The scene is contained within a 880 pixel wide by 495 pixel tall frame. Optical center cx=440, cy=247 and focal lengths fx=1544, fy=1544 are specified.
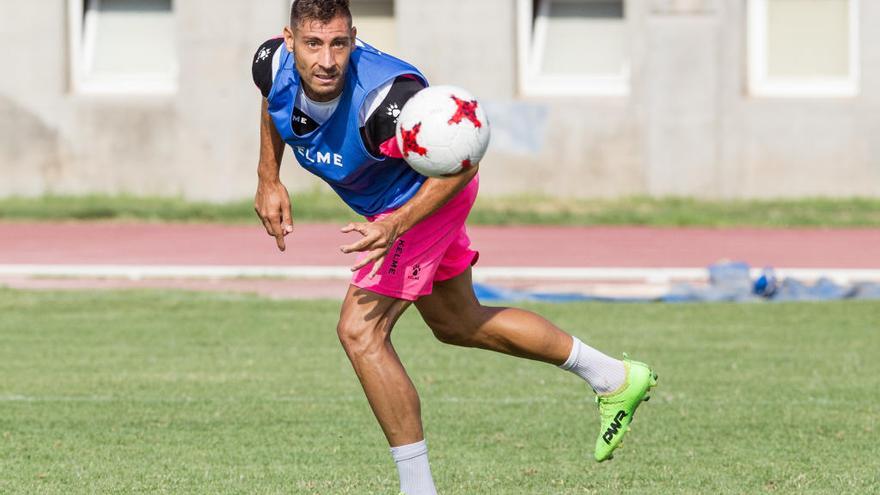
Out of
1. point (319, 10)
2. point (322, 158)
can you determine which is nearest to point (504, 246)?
point (322, 158)

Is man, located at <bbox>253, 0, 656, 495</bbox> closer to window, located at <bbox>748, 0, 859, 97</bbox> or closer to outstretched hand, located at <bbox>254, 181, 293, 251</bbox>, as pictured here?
outstretched hand, located at <bbox>254, 181, 293, 251</bbox>

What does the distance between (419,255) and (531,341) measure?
778 millimetres

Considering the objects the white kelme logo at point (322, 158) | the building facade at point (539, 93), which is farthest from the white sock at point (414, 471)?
the building facade at point (539, 93)

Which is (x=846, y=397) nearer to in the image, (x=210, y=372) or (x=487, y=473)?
(x=487, y=473)

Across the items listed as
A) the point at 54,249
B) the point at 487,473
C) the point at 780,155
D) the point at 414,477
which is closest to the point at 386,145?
the point at 414,477

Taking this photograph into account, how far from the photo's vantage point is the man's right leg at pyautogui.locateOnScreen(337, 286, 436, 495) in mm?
6074

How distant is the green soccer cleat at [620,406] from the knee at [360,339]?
1271 millimetres

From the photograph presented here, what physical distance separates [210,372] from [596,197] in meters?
14.2

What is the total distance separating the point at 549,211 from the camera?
22656mm

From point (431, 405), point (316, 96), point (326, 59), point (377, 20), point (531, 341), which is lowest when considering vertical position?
point (431, 405)

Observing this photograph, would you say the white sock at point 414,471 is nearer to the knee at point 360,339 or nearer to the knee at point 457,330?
the knee at point 360,339

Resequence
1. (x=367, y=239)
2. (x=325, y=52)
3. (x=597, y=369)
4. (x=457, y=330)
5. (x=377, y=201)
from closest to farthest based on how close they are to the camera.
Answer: (x=367, y=239)
(x=325, y=52)
(x=377, y=201)
(x=457, y=330)
(x=597, y=369)

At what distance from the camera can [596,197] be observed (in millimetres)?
23797

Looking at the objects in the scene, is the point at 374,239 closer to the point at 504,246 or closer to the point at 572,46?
the point at 504,246
